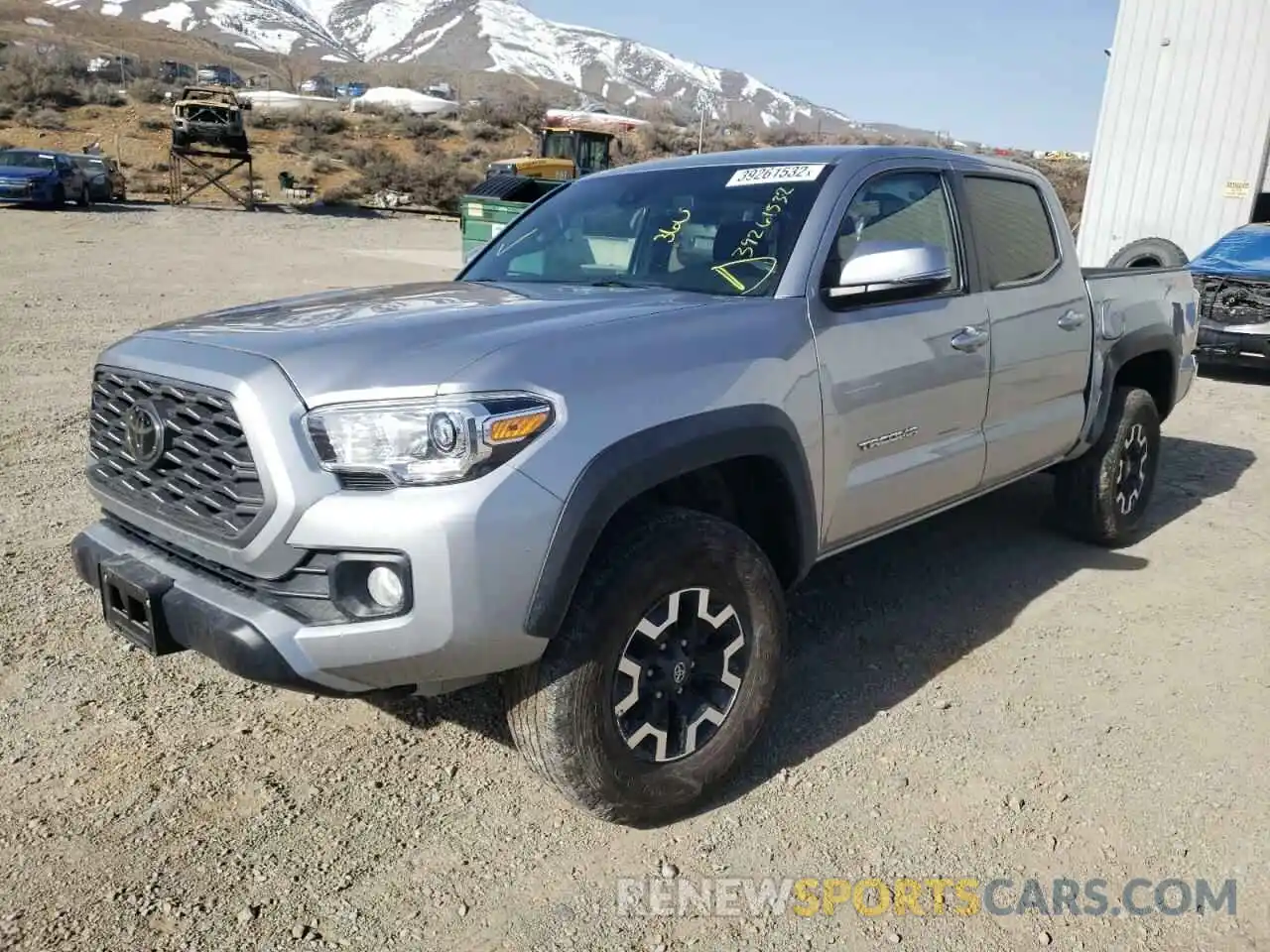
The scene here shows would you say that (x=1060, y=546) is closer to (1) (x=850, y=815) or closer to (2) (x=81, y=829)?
(1) (x=850, y=815)

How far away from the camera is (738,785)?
3143mm

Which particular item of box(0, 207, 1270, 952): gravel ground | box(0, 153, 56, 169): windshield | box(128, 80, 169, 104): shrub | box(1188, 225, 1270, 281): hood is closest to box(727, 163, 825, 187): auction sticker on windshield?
box(0, 207, 1270, 952): gravel ground

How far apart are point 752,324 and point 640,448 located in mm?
649

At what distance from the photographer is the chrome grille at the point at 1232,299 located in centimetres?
984

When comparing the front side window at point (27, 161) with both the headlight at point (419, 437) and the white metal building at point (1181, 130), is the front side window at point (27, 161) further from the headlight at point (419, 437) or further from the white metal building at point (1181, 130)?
the headlight at point (419, 437)

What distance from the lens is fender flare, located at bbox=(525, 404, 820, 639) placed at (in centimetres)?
245

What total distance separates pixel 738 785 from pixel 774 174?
207 centimetres

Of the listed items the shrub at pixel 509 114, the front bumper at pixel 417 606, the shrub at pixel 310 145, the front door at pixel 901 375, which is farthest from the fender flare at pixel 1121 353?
the shrub at pixel 509 114

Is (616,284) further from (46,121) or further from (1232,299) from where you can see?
(46,121)

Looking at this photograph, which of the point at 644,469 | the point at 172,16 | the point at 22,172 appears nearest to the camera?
the point at 644,469

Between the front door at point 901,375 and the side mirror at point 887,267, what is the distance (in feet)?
0.25

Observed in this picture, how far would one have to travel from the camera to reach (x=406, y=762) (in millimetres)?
3180

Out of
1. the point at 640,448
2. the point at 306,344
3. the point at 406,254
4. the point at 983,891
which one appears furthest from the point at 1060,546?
the point at 406,254

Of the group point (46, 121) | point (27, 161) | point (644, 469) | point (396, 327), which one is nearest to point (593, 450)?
point (644, 469)
